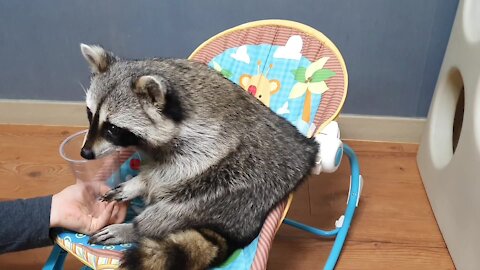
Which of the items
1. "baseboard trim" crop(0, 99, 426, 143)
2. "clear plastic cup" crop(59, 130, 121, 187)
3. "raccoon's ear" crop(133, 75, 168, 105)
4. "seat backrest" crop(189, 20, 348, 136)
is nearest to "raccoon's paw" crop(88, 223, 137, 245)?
"clear plastic cup" crop(59, 130, 121, 187)

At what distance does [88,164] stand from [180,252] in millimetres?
268

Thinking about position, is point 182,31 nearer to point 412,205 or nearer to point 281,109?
point 281,109

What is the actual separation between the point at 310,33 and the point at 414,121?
2.37ft

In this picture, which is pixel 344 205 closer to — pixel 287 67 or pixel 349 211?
pixel 349 211

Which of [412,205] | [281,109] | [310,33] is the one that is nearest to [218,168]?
[281,109]

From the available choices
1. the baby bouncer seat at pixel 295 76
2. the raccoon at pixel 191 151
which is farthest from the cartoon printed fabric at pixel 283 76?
the raccoon at pixel 191 151

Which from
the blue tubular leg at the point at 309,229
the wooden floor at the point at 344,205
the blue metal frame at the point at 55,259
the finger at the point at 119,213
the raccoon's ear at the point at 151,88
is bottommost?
the wooden floor at the point at 344,205

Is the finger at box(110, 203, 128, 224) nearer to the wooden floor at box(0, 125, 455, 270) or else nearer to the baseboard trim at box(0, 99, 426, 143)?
the wooden floor at box(0, 125, 455, 270)

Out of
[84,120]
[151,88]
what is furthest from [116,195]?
[84,120]

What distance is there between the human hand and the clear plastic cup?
2cm

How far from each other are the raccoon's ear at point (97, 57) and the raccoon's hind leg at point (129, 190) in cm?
24

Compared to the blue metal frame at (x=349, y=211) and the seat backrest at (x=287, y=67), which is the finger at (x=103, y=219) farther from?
the blue metal frame at (x=349, y=211)

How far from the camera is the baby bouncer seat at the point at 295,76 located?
3.82 ft

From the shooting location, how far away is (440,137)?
1.62m
